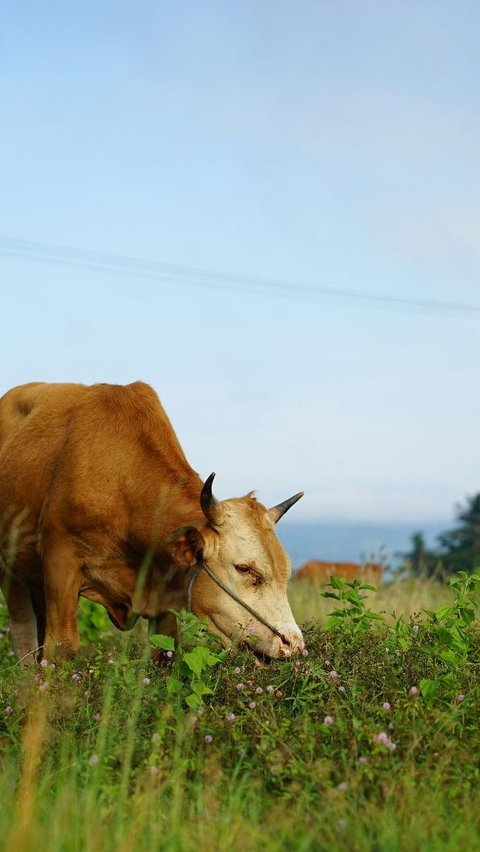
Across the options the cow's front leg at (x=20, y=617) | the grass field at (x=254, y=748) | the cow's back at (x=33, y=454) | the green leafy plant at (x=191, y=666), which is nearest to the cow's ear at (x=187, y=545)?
the grass field at (x=254, y=748)

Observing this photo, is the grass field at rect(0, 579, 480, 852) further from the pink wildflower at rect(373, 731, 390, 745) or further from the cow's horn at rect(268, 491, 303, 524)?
the cow's horn at rect(268, 491, 303, 524)

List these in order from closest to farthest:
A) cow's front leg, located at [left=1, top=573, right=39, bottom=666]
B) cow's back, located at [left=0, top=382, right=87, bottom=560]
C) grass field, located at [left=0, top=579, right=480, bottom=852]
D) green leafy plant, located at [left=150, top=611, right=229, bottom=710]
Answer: grass field, located at [left=0, top=579, right=480, bottom=852] → green leafy plant, located at [left=150, top=611, right=229, bottom=710] → cow's back, located at [left=0, top=382, right=87, bottom=560] → cow's front leg, located at [left=1, top=573, right=39, bottom=666]

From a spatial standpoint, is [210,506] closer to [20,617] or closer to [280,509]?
[280,509]

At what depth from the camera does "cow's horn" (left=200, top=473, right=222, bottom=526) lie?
639 centimetres

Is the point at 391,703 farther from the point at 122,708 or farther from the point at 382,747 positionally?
the point at 122,708

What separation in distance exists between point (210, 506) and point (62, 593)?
1287 mm

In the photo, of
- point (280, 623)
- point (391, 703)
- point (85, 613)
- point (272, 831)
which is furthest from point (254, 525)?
point (85, 613)

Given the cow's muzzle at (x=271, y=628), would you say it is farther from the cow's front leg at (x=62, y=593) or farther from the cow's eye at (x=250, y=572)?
the cow's front leg at (x=62, y=593)

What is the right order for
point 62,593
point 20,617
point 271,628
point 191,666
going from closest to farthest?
point 191,666
point 271,628
point 62,593
point 20,617

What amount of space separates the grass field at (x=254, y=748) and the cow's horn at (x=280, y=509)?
0.87 meters

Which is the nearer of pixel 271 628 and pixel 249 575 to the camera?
pixel 271 628

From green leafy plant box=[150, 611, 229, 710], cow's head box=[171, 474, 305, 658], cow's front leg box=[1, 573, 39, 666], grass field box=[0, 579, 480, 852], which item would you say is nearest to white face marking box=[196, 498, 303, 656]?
cow's head box=[171, 474, 305, 658]

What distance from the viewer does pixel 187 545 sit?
6.68 m

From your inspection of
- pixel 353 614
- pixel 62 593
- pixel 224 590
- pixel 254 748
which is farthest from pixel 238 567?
pixel 254 748
